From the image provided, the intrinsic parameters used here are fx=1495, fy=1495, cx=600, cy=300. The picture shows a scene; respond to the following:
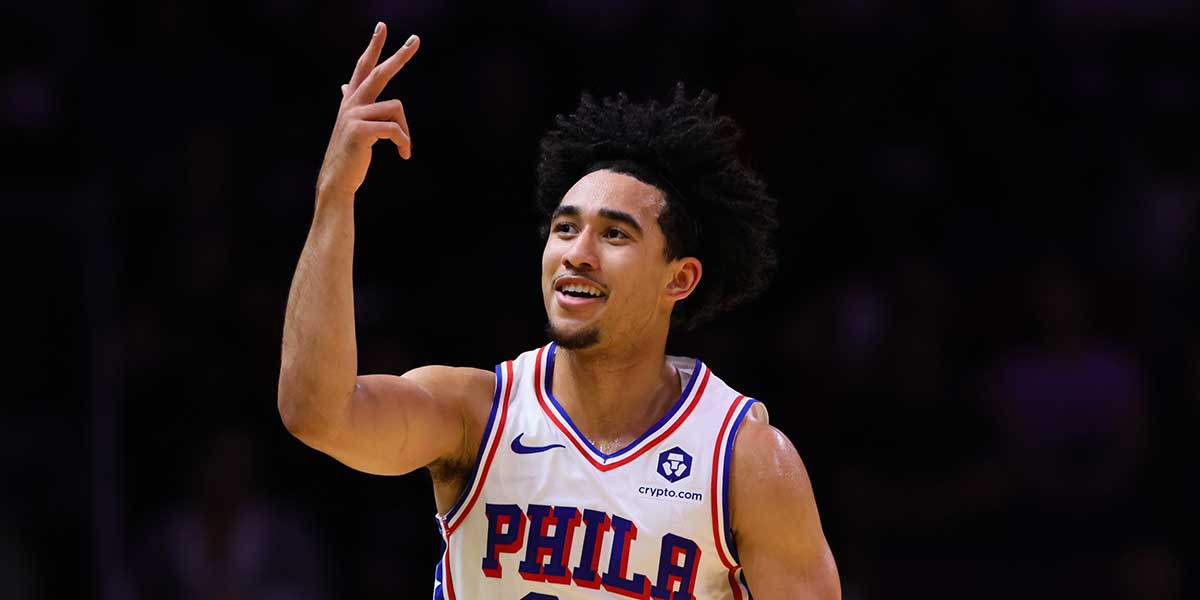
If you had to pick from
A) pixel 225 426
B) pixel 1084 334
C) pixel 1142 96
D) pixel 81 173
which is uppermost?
pixel 1142 96

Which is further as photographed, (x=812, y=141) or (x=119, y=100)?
(x=812, y=141)

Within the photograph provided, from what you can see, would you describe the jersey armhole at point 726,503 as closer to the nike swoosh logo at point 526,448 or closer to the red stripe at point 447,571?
the nike swoosh logo at point 526,448

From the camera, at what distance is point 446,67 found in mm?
7145

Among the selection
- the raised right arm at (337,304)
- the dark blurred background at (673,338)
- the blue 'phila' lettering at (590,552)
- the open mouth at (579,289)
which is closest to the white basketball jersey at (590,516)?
the blue 'phila' lettering at (590,552)

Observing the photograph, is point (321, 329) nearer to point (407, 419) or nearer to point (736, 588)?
point (407, 419)

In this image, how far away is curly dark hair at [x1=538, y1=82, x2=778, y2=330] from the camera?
12.8 ft

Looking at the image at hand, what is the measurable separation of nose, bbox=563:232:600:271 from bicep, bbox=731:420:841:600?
61cm

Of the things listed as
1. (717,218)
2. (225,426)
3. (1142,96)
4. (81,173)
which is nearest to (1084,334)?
(1142,96)

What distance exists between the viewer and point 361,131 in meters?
3.13

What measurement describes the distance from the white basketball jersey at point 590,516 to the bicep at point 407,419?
0.28 ft

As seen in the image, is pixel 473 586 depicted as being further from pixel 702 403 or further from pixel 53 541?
pixel 53 541

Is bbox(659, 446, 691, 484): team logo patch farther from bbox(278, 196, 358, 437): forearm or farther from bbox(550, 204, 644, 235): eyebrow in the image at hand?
bbox(278, 196, 358, 437): forearm

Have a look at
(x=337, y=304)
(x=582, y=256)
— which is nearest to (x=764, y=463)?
(x=582, y=256)

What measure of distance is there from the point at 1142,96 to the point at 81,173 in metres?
4.88
